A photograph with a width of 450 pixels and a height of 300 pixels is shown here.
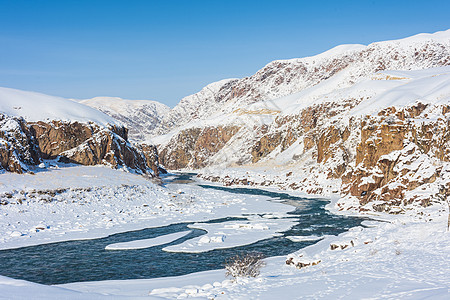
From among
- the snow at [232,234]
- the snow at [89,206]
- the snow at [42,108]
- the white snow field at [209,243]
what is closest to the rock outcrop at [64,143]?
the snow at [42,108]

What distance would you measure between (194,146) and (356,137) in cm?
11620

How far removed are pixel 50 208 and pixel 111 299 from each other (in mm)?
32349

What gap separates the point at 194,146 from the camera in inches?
7052

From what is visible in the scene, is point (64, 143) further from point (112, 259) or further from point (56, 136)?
point (112, 259)

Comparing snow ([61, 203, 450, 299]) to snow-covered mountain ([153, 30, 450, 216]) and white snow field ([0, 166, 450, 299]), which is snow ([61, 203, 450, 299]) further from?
snow-covered mountain ([153, 30, 450, 216])

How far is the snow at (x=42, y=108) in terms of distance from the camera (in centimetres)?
5851

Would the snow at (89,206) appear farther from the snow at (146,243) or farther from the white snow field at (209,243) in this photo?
the snow at (146,243)

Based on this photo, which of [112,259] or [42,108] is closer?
[112,259]

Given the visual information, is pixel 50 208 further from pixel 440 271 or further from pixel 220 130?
pixel 220 130

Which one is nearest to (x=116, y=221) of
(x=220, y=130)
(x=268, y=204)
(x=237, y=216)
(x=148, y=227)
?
(x=148, y=227)

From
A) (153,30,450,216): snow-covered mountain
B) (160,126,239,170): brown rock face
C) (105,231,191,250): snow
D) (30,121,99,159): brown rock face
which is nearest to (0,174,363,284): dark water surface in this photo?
(105,231,191,250): snow

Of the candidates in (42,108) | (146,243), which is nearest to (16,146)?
(42,108)

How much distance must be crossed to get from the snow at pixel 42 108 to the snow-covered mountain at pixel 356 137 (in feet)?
154

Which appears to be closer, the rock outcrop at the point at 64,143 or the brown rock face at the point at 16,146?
the brown rock face at the point at 16,146
